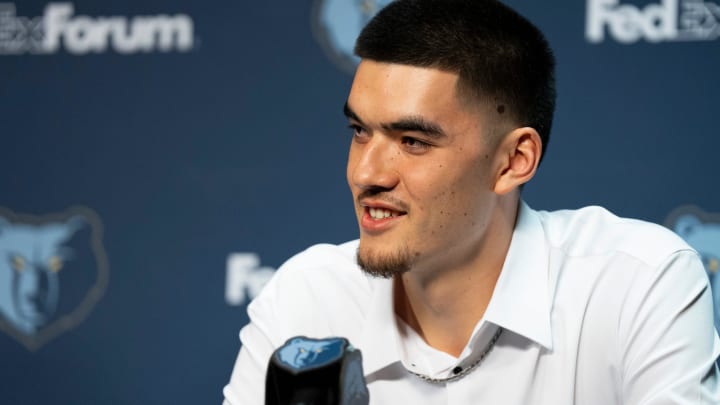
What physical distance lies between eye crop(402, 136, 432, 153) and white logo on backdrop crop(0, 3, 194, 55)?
111 cm

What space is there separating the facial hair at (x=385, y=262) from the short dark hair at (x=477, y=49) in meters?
0.25

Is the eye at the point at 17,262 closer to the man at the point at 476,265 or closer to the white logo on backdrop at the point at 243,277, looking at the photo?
the white logo on backdrop at the point at 243,277

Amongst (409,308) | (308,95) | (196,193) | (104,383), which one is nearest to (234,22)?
(308,95)

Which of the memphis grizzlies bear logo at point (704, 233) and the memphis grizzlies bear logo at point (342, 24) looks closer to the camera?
the memphis grizzlies bear logo at point (704, 233)

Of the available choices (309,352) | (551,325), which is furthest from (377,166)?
(309,352)

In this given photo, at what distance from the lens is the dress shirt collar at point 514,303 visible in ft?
4.73

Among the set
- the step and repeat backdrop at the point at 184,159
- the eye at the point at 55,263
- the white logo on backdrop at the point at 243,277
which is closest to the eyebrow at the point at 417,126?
the step and repeat backdrop at the point at 184,159

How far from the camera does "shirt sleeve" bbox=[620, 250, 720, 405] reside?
1.29 meters

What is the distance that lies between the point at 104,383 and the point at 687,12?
1.54 meters

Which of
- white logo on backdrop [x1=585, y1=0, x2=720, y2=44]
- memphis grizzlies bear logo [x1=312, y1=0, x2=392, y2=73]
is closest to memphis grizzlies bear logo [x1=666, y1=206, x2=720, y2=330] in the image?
white logo on backdrop [x1=585, y1=0, x2=720, y2=44]

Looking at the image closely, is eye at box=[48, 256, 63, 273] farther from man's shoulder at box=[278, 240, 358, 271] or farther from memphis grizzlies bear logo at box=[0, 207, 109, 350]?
man's shoulder at box=[278, 240, 358, 271]

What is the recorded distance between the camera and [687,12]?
82.0 inches

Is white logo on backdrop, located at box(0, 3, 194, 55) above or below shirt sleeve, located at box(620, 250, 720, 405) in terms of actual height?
above

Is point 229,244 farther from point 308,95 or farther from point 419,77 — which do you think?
point 419,77
